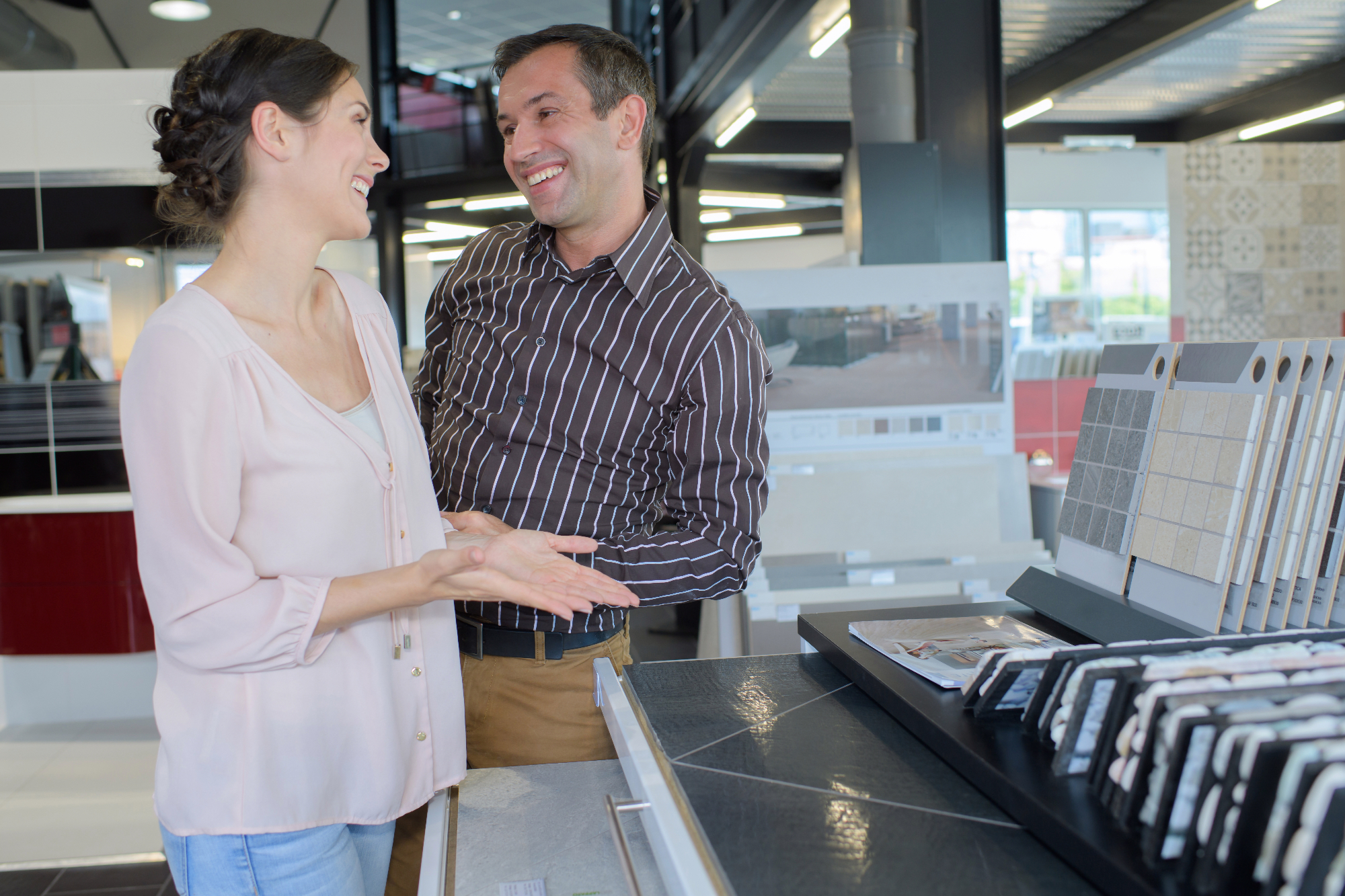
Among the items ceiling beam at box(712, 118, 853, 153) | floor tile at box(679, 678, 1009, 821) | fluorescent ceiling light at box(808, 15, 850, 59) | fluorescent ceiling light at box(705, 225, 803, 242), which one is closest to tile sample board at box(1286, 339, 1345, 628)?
floor tile at box(679, 678, 1009, 821)

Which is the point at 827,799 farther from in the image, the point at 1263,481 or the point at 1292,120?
the point at 1292,120

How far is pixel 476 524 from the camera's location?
4.79ft

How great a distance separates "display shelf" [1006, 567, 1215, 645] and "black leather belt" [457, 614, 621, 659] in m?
0.69

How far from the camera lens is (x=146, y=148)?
5000 mm

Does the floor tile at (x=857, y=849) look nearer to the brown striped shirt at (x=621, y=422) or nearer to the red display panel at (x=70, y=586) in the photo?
the brown striped shirt at (x=621, y=422)

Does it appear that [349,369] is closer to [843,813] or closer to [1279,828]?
[843,813]

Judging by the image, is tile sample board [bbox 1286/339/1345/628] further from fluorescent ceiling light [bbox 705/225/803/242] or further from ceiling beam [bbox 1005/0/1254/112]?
fluorescent ceiling light [bbox 705/225/803/242]

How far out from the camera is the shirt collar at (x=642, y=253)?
1651 mm

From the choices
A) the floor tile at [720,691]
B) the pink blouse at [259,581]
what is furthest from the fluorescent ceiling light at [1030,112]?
the pink blouse at [259,581]

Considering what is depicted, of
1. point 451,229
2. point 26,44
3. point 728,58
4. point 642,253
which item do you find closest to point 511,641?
point 642,253

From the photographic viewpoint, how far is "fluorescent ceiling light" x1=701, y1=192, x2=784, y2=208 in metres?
Answer: 9.38

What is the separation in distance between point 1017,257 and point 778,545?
3853 millimetres

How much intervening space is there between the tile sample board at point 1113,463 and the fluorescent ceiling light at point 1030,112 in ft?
16.5

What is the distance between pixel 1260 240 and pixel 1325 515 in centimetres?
623
